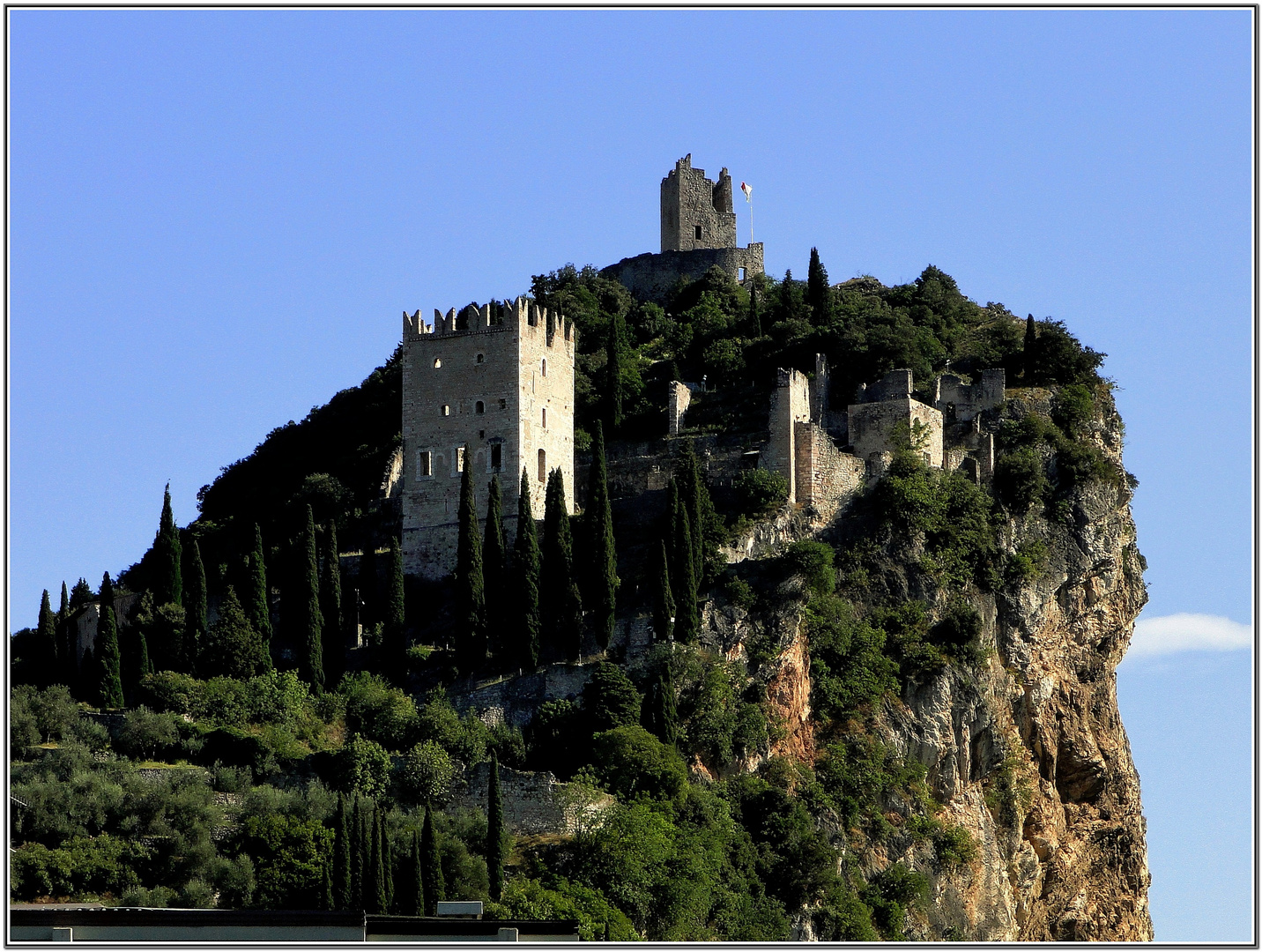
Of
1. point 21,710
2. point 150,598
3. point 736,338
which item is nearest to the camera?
point 21,710

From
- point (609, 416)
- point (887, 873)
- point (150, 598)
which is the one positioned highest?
point (609, 416)

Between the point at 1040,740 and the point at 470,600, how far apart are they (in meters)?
17.2

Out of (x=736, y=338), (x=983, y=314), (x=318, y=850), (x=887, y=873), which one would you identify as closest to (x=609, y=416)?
(x=736, y=338)

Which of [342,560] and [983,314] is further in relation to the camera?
[983,314]

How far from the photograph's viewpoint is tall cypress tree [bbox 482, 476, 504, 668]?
222 ft

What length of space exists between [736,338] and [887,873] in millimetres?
25035

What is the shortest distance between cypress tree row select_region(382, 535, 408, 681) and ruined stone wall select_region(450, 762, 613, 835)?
653 cm

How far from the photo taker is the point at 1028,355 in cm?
8125

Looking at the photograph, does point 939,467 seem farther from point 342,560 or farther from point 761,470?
point 342,560

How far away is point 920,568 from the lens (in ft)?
239

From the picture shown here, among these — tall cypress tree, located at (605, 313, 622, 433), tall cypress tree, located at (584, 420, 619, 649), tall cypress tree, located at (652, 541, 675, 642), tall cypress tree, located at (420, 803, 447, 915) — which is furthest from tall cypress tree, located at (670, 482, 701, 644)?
tall cypress tree, located at (605, 313, 622, 433)

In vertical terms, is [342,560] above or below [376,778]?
above

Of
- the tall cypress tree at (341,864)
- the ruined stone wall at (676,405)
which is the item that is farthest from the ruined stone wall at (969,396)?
the tall cypress tree at (341,864)

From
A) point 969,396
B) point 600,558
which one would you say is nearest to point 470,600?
point 600,558
